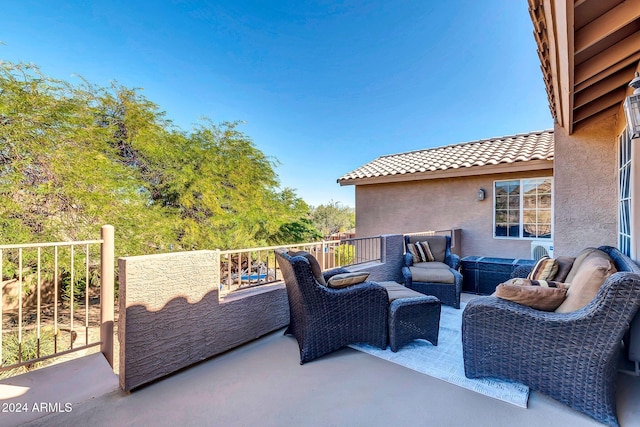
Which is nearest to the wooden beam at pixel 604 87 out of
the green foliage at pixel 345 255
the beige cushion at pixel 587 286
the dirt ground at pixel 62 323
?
the beige cushion at pixel 587 286

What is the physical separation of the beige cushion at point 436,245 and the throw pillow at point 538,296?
10.2ft

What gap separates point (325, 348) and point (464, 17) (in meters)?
7.97

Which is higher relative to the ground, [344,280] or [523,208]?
[523,208]

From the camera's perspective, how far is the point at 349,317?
283cm

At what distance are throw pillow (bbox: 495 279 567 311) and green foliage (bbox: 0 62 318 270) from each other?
8.02m

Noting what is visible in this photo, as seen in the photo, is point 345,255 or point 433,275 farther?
point 345,255

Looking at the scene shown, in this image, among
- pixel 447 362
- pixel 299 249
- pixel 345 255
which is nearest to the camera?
pixel 447 362

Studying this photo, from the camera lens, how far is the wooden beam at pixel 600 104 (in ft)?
10.6

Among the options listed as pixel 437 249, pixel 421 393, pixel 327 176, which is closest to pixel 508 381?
pixel 421 393

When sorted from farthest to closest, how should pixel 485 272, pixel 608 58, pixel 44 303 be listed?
pixel 44 303
pixel 485 272
pixel 608 58

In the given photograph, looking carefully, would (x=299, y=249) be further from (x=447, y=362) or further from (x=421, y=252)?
(x=447, y=362)

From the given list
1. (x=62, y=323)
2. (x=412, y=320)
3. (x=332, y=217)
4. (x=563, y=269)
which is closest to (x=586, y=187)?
(x=563, y=269)

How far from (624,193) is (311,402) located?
4326 mm

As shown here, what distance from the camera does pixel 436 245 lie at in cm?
532
